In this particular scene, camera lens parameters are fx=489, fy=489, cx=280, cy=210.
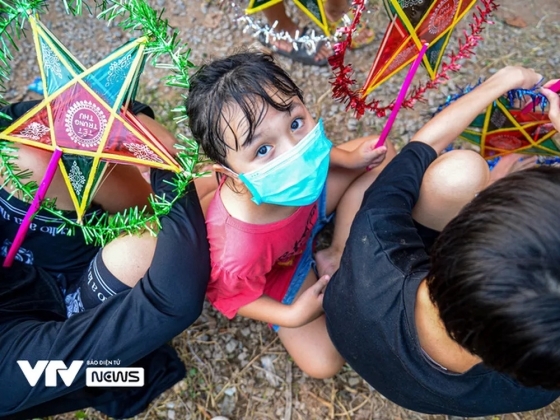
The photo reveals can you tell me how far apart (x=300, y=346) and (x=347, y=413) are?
31 cm

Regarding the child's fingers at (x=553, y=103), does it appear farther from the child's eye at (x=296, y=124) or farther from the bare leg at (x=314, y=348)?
the bare leg at (x=314, y=348)

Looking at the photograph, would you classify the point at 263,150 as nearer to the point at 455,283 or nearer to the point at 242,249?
the point at 242,249

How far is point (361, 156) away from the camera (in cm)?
148

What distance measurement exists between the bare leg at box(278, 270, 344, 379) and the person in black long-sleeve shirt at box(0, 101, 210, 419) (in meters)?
0.45

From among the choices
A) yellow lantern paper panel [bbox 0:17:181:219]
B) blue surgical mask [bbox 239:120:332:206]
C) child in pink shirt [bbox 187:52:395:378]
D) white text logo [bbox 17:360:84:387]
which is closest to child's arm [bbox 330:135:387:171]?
child in pink shirt [bbox 187:52:395:378]

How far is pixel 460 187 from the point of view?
1.24m

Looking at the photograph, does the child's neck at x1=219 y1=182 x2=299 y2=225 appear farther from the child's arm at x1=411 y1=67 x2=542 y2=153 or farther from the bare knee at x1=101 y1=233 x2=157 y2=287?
the child's arm at x1=411 y1=67 x2=542 y2=153

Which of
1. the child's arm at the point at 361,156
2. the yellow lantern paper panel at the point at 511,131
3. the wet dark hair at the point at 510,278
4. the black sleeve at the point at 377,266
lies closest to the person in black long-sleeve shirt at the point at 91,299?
the black sleeve at the point at 377,266

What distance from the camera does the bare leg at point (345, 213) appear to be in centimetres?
160

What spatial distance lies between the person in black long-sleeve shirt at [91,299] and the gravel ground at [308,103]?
1.37ft

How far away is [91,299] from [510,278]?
1.04 meters

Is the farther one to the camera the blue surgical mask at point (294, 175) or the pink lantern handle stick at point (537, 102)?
the pink lantern handle stick at point (537, 102)

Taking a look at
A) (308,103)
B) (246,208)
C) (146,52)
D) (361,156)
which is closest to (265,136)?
(246,208)

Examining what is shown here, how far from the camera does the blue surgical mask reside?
44.9 inches
